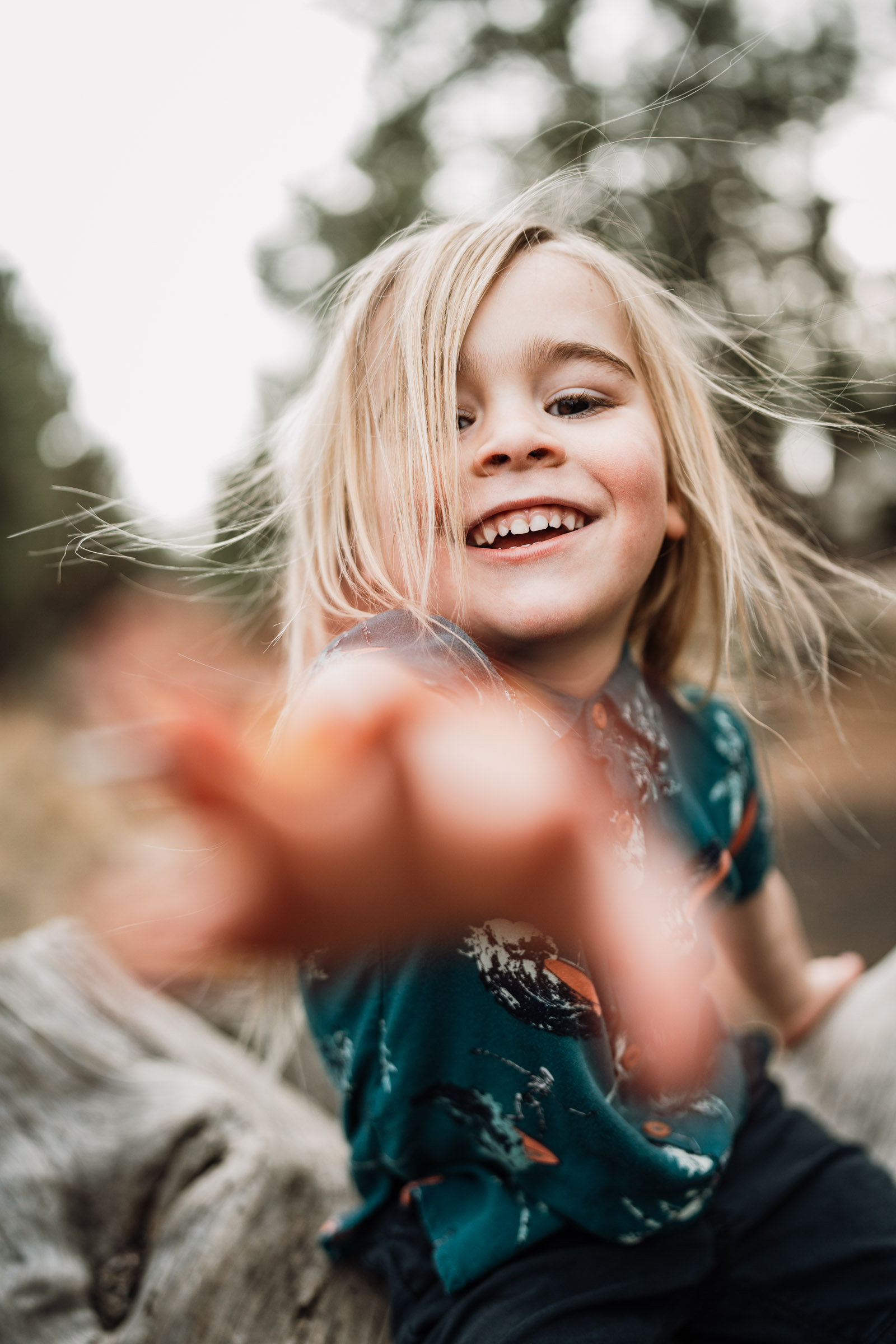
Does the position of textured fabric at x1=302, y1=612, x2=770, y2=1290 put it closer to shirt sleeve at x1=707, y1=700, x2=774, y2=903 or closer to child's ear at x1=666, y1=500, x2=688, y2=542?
shirt sleeve at x1=707, y1=700, x2=774, y2=903

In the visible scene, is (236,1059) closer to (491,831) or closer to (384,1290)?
(384,1290)

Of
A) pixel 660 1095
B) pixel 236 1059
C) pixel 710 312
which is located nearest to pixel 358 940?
pixel 660 1095

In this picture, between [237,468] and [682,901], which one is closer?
[682,901]

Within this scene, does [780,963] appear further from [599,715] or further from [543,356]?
[543,356]

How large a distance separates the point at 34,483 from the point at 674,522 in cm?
987

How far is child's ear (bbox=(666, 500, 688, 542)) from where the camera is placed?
133 cm

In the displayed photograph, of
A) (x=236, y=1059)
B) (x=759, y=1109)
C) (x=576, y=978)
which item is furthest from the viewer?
(x=236, y=1059)

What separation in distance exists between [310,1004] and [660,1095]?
48 cm

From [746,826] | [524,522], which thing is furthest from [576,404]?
[746,826]

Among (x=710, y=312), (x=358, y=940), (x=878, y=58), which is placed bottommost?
(x=358, y=940)

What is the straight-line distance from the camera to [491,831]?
581 millimetres

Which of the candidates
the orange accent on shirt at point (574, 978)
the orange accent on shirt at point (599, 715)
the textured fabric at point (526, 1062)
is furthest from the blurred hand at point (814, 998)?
the orange accent on shirt at point (574, 978)

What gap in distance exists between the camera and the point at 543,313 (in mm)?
A: 1115

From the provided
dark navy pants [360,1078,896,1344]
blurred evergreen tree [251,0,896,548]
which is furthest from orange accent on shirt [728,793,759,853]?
blurred evergreen tree [251,0,896,548]
